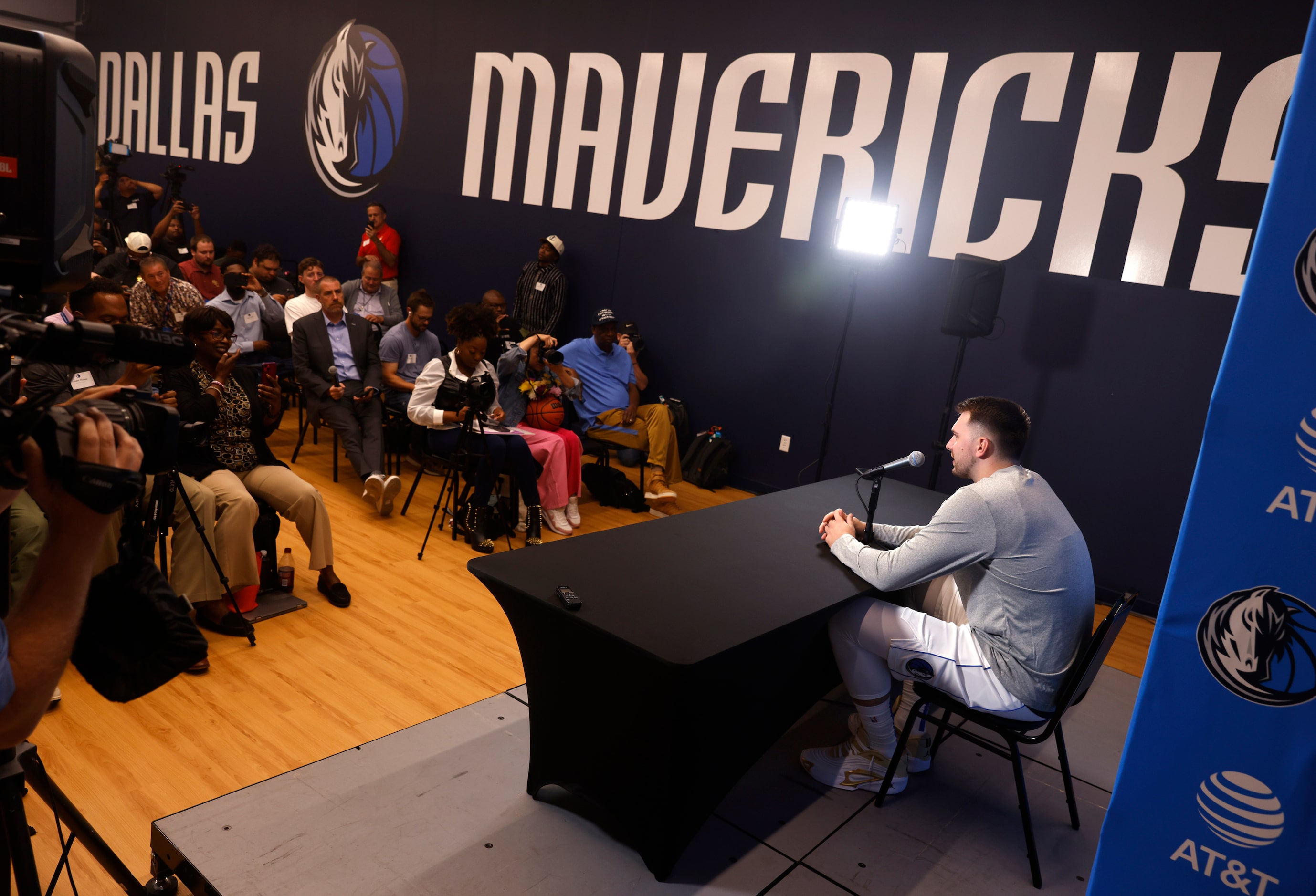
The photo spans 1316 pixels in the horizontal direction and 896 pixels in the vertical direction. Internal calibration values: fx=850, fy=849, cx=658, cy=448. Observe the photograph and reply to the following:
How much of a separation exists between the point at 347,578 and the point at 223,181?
8.41m

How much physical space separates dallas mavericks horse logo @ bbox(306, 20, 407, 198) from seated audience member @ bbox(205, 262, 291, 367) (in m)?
2.88

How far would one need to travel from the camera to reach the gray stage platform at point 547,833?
2158 millimetres

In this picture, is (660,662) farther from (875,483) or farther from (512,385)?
(512,385)

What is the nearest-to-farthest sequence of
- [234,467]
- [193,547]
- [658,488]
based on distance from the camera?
1. [193,547]
2. [234,467]
3. [658,488]

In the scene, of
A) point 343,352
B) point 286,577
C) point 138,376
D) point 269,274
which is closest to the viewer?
point 138,376

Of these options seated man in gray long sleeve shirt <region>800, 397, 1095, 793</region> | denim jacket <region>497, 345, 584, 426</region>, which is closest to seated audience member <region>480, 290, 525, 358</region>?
denim jacket <region>497, 345, 584, 426</region>

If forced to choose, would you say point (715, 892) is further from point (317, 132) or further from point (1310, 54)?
point (317, 132)

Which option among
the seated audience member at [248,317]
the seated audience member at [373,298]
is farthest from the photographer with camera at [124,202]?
the seated audience member at [248,317]

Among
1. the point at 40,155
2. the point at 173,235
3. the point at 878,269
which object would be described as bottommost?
the point at 173,235

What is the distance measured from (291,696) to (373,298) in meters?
4.65

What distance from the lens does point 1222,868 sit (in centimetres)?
139

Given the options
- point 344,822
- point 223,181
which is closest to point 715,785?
point 344,822

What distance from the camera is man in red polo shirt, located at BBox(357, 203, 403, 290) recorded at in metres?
8.14

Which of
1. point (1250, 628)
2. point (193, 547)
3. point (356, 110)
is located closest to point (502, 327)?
point (193, 547)
